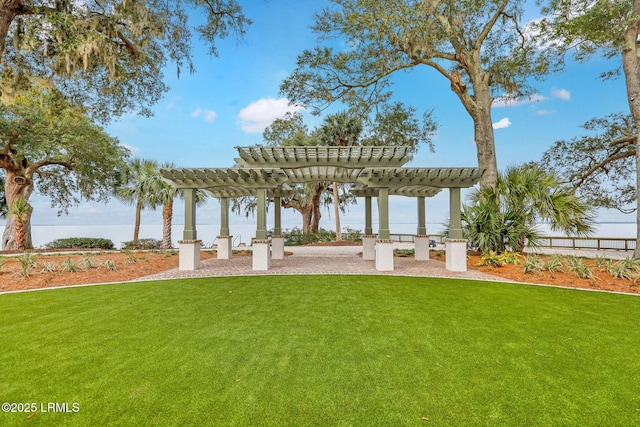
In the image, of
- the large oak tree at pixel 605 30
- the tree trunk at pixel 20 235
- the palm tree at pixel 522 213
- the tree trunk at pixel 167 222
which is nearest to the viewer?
the large oak tree at pixel 605 30

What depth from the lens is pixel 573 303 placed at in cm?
529

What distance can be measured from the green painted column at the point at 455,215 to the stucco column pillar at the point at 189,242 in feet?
28.1

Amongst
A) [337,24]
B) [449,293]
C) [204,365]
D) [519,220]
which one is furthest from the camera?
[337,24]

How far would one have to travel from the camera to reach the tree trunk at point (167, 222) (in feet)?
55.0

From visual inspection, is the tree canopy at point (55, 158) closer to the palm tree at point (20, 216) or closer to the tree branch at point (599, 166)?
the palm tree at point (20, 216)

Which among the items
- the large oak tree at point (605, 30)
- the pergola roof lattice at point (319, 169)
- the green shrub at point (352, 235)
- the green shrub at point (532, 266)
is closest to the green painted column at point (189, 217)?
the pergola roof lattice at point (319, 169)

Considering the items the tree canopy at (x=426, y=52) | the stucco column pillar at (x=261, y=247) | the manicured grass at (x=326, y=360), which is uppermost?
the tree canopy at (x=426, y=52)

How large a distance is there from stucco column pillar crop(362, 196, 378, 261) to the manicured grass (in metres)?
5.99

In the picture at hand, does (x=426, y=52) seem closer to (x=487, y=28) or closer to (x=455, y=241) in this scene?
(x=487, y=28)

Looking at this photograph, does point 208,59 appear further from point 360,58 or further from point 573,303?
point 573,303

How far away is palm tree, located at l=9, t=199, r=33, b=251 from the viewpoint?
1477 cm

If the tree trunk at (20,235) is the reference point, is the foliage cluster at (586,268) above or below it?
below

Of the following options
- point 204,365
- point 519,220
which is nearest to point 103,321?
point 204,365

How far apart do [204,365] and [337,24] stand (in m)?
→ 14.8
